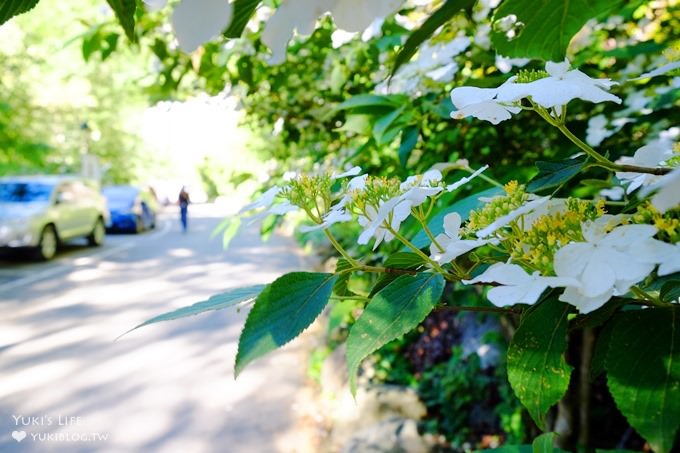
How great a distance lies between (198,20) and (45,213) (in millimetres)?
10441

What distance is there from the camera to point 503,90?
471mm

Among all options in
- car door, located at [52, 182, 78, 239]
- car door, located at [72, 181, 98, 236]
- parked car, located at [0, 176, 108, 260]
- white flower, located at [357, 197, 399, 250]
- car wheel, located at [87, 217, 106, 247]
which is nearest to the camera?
white flower, located at [357, 197, 399, 250]

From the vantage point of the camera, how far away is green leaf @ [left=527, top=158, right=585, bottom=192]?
504 mm

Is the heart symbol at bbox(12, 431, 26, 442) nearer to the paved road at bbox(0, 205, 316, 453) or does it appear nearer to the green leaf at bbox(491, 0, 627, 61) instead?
the paved road at bbox(0, 205, 316, 453)

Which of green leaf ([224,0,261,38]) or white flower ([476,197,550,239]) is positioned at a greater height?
green leaf ([224,0,261,38])

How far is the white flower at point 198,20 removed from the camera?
0.31 meters

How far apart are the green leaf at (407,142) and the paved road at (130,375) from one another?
9.26 feet

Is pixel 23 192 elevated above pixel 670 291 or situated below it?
below

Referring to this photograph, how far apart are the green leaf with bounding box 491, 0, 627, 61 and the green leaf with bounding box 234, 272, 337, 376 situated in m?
0.26

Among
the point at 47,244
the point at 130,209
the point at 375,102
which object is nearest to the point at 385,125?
the point at 375,102

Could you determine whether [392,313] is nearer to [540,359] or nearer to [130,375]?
[540,359]

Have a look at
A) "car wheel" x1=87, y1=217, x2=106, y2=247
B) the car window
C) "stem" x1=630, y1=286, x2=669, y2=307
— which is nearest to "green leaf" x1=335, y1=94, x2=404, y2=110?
"stem" x1=630, y1=286, x2=669, y2=307

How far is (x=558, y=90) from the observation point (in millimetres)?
460

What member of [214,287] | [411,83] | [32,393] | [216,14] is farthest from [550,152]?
[214,287]
